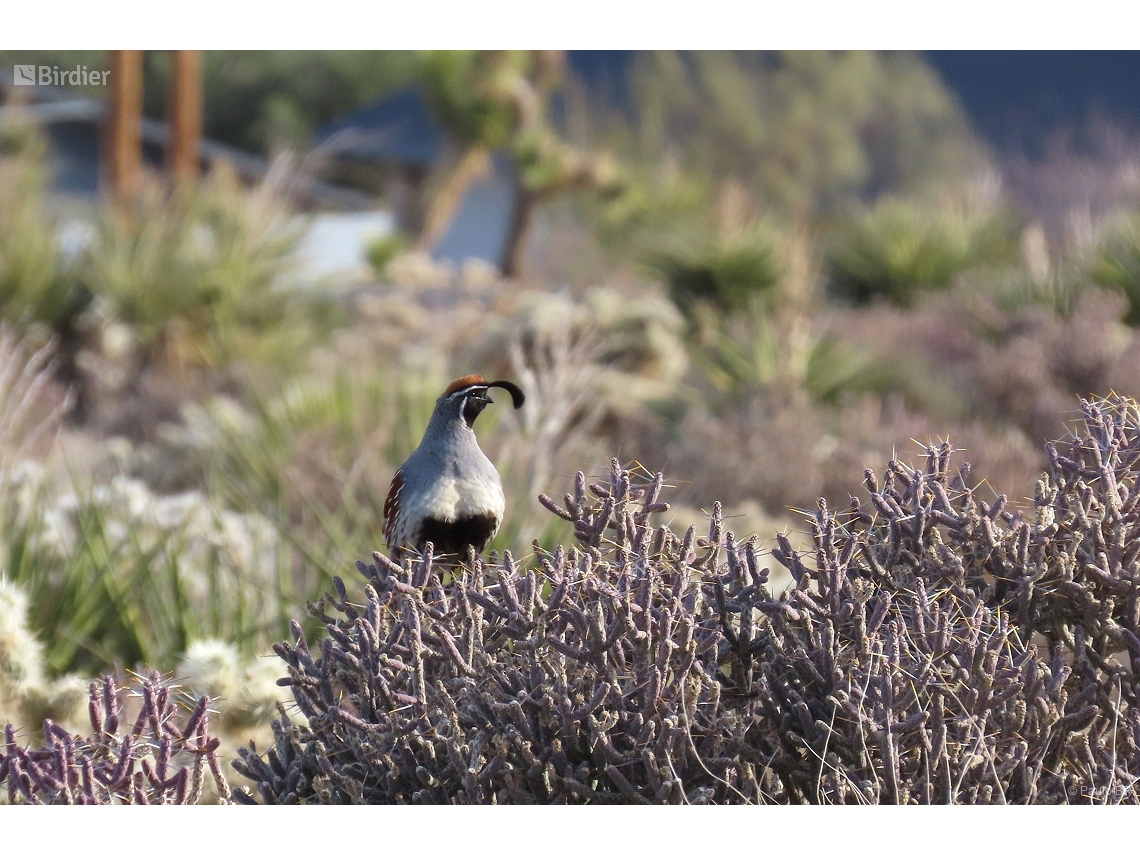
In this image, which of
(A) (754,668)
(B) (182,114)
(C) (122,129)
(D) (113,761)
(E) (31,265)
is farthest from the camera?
(B) (182,114)

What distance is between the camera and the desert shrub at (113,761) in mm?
2107

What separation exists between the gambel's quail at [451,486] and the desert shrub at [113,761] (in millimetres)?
445

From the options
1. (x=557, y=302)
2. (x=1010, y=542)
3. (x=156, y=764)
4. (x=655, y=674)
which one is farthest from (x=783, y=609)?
(x=557, y=302)

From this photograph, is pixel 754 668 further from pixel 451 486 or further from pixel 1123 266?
pixel 1123 266

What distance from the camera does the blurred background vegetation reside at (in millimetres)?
3752

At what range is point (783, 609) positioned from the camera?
2004 mm

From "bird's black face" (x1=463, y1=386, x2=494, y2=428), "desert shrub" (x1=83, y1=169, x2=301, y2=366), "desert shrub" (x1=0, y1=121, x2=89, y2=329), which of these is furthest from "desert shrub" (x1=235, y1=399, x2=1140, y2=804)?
"desert shrub" (x1=0, y1=121, x2=89, y2=329)

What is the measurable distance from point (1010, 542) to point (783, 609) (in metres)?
0.42

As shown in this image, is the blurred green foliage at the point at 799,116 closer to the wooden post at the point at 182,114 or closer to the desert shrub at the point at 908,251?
the desert shrub at the point at 908,251

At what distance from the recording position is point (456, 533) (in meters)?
2.13

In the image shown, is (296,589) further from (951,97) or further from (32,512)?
(951,97)

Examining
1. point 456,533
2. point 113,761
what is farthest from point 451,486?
point 113,761

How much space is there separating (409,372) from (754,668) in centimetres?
458

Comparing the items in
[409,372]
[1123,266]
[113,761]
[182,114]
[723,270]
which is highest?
[182,114]
